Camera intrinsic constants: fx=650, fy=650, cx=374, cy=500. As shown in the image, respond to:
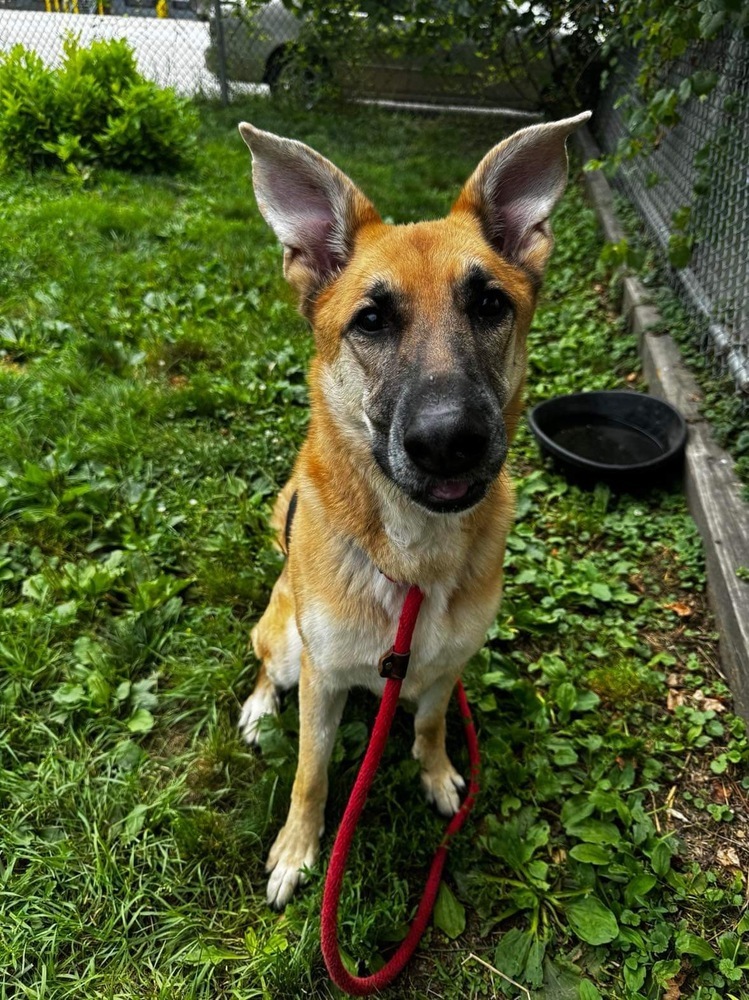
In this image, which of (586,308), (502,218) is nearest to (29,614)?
(502,218)

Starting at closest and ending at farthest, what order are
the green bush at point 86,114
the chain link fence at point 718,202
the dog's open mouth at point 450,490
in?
the dog's open mouth at point 450,490 < the chain link fence at point 718,202 < the green bush at point 86,114

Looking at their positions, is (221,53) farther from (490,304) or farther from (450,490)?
(450,490)

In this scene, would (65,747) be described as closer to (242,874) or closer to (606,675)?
(242,874)

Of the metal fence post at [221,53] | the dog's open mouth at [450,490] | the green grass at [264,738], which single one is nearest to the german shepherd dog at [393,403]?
the dog's open mouth at [450,490]

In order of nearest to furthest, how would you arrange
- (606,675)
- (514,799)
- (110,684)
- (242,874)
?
1. (242,874)
2. (514,799)
3. (110,684)
4. (606,675)

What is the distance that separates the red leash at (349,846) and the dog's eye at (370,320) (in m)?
0.80

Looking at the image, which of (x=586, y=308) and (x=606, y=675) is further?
(x=586, y=308)

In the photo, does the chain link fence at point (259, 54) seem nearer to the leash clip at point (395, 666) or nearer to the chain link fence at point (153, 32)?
the chain link fence at point (153, 32)

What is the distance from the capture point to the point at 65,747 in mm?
2484

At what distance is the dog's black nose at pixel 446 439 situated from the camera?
1604 mm

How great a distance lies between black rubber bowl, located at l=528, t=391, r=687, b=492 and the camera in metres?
3.76

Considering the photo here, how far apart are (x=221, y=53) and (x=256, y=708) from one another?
36.7ft

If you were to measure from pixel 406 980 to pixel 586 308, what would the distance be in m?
5.20

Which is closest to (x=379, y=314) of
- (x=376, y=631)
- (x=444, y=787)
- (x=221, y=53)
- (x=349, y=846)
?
(x=376, y=631)
